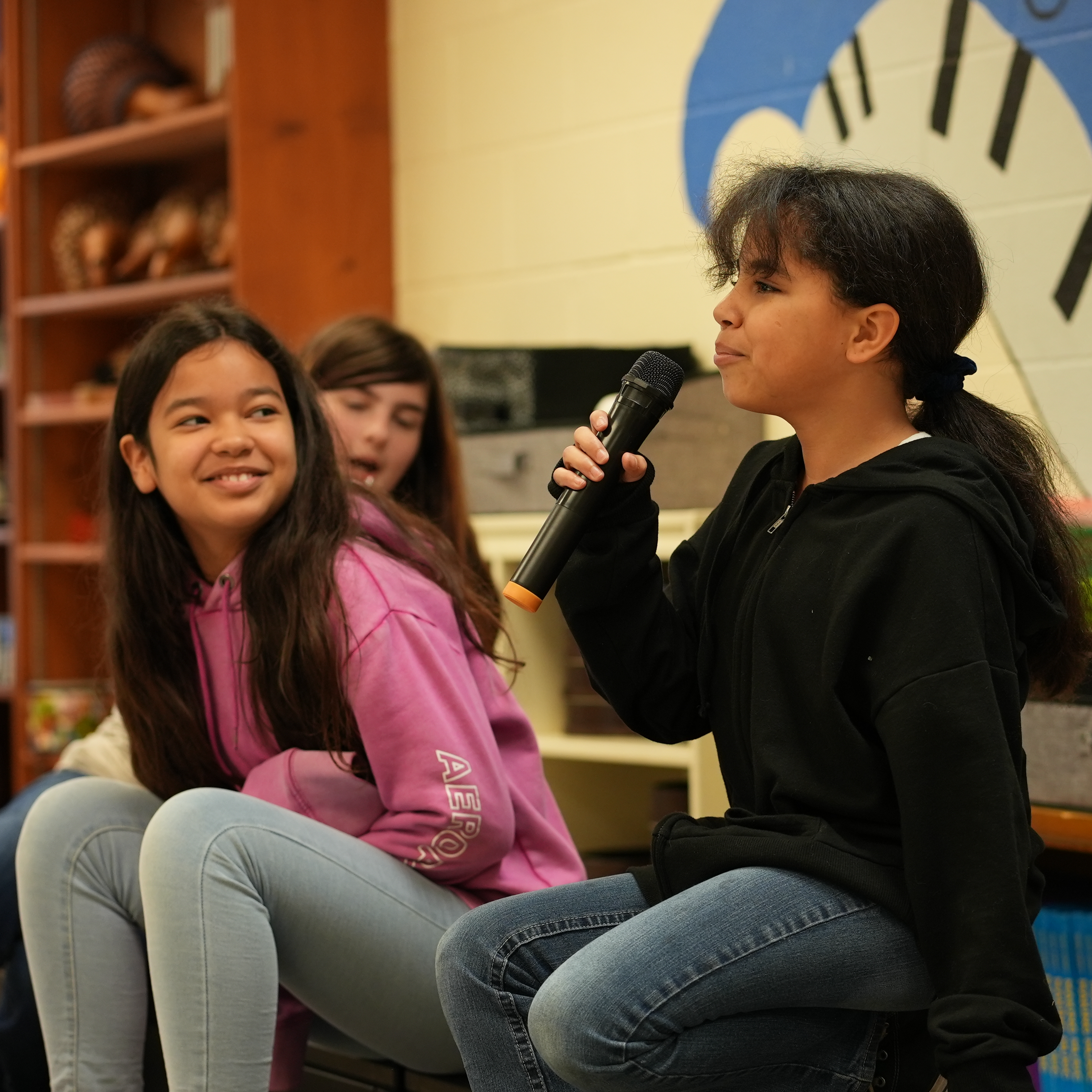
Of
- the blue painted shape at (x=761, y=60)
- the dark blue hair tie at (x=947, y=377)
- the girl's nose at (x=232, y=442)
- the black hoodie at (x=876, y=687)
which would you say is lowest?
the black hoodie at (x=876, y=687)

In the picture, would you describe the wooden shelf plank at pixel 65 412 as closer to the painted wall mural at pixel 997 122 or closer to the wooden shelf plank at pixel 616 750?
the wooden shelf plank at pixel 616 750

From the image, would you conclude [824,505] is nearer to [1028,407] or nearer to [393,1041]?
[393,1041]

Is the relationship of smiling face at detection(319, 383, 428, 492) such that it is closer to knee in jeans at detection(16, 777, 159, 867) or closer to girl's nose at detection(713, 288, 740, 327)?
knee in jeans at detection(16, 777, 159, 867)

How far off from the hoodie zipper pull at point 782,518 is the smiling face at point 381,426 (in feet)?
→ 2.83

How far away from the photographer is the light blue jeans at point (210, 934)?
1.20 m

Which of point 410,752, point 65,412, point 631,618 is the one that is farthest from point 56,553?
point 631,618

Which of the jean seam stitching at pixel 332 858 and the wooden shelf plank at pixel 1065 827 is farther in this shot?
the wooden shelf plank at pixel 1065 827

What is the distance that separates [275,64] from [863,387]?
6.49 ft

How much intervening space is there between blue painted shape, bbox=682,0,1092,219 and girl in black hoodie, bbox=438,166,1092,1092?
115 cm

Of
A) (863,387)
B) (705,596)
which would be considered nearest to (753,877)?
(705,596)

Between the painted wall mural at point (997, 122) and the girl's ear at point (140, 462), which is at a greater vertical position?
the painted wall mural at point (997, 122)

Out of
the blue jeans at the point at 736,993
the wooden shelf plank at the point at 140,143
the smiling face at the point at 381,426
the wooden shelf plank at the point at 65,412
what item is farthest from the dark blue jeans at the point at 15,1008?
the wooden shelf plank at the point at 140,143

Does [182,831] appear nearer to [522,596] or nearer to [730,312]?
[522,596]

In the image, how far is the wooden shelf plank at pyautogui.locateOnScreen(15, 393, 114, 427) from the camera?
296 centimetres
